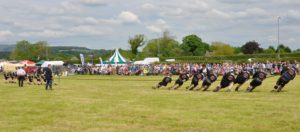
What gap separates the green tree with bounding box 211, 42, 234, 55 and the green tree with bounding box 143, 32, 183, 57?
15.6 meters

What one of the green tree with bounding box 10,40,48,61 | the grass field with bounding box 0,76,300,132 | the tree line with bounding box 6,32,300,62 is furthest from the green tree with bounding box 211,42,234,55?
the grass field with bounding box 0,76,300,132

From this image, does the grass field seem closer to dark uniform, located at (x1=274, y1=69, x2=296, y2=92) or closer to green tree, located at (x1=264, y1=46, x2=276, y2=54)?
dark uniform, located at (x1=274, y1=69, x2=296, y2=92)

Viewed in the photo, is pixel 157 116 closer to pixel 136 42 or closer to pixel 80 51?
pixel 136 42

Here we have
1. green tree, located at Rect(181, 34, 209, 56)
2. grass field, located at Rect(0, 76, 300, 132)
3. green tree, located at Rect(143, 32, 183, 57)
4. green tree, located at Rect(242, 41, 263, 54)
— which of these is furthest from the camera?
green tree, located at Rect(181, 34, 209, 56)

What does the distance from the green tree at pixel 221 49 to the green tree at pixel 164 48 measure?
15.6m

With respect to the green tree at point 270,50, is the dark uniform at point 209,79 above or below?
below

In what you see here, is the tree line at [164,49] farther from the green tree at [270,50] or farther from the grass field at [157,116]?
the grass field at [157,116]

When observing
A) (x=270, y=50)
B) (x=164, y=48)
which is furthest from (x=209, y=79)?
(x=164, y=48)

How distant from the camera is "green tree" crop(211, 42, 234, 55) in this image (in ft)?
423

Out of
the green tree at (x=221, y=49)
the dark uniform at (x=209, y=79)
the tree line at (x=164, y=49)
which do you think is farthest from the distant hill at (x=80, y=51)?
the dark uniform at (x=209, y=79)

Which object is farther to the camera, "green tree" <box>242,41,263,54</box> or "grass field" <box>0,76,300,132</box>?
"green tree" <box>242,41,263,54</box>

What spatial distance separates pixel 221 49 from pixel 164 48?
22366 mm

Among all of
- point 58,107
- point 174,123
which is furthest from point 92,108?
point 174,123

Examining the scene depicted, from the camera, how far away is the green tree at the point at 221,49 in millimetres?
128925
